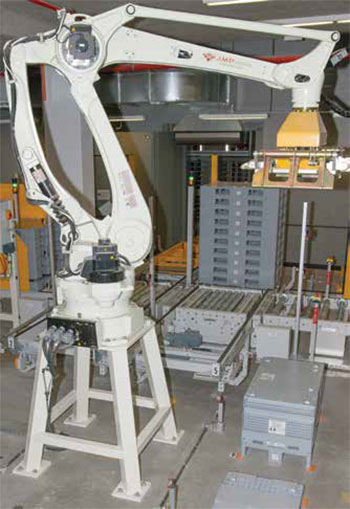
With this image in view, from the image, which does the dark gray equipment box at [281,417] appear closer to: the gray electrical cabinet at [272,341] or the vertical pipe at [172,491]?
the gray electrical cabinet at [272,341]

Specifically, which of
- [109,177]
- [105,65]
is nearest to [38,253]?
[109,177]

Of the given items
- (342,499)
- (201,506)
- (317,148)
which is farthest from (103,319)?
(342,499)

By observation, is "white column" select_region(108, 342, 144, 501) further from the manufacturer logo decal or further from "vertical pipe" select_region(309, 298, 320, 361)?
"vertical pipe" select_region(309, 298, 320, 361)

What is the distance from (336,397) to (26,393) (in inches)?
146

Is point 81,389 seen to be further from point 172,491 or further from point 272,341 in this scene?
point 272,341

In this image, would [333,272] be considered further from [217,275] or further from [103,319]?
[103,319]

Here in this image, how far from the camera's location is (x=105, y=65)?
3.79 metres

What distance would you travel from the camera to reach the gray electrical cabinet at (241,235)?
641 centimetres

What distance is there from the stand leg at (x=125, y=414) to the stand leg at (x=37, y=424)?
67 cm

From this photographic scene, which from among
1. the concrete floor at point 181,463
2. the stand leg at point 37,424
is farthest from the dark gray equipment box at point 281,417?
the stand leg at point 37,424

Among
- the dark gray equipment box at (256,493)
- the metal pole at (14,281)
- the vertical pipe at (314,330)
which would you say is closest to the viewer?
the dark gray equipment box at (256,493)

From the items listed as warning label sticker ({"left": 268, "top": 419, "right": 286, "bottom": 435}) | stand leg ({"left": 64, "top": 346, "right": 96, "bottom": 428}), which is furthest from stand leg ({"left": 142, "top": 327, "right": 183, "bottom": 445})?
warning label sticker ({"left": 268, "top": 419, "right": 286, "bottom": 435})

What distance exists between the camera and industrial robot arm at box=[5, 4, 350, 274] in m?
→ 3.62

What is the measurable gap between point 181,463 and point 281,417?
40.7 inches
